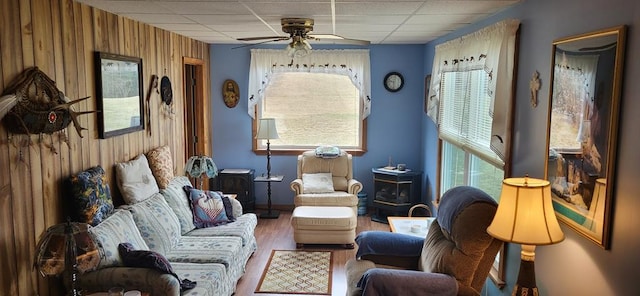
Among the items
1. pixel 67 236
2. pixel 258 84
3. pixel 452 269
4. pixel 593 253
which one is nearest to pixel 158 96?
pixel 258 84

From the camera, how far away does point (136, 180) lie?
4184 millimetres

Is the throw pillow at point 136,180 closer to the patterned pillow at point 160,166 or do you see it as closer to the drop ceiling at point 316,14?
the patterned pillow at point 160,166

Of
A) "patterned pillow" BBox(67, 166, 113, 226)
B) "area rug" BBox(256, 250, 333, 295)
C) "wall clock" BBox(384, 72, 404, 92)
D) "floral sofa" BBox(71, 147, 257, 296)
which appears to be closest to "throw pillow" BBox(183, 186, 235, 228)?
"floral sofa" BBox(71, 147, 257, 296)

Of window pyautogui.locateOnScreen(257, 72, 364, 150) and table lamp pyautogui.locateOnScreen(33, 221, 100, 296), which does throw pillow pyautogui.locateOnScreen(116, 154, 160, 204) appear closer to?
table lamp pyautogui.locateOnScreen(33, 221, 100, 296)

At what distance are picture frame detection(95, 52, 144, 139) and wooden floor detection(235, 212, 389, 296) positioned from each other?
5.57ft

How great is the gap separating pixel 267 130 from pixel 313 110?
2.79 ft

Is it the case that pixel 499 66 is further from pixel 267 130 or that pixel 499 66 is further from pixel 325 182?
pixel 267 130

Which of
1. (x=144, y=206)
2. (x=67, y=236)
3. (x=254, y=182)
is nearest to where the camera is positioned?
(x=67, y=236)

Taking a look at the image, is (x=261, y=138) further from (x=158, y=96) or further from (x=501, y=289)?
(x=501, y=289)

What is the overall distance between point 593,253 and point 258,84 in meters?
5.11

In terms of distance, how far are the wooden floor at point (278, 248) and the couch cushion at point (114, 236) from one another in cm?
111

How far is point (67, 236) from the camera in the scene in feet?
8.80

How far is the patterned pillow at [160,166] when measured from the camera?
15.3 feet

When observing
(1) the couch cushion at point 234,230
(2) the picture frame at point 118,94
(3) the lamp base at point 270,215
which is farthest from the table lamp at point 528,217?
(3) the lamp base at point 270,215
